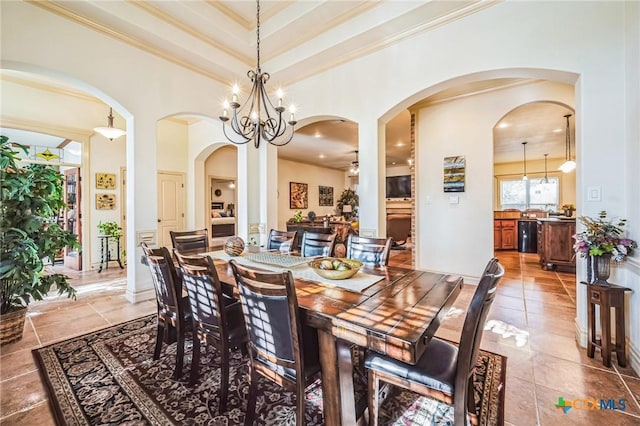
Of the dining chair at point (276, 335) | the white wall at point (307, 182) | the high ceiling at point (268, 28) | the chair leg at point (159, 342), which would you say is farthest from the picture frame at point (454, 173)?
the white wall at point (307, 182)

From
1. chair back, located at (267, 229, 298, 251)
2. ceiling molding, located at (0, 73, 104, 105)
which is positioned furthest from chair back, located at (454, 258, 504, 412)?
ceiling molding, located at (0, 73, 104, 105)

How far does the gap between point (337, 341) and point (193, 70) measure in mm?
4293

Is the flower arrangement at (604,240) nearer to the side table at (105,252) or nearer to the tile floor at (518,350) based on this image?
the tile floor at (518,350)

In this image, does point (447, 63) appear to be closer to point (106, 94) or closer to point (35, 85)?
point (106, 94)

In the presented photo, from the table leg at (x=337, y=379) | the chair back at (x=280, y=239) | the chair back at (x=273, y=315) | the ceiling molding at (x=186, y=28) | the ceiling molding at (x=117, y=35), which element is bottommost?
the table leg at (x=337, y=379)

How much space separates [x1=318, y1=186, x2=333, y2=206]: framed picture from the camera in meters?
10.9

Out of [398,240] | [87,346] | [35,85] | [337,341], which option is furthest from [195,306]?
[398,240]

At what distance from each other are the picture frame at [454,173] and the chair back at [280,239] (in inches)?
108

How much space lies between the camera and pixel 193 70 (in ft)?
13.0

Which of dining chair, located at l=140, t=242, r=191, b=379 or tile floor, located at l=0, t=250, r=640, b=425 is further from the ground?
dining chair, located at l=140, t=242, r=191, b=379

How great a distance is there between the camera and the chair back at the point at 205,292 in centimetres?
160

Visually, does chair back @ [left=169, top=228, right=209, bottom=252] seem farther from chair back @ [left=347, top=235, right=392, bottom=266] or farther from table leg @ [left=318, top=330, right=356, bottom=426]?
table leg @ [left=318, top=330, right=356, bottom=426]

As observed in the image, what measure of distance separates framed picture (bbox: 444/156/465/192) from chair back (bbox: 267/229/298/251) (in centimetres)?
273

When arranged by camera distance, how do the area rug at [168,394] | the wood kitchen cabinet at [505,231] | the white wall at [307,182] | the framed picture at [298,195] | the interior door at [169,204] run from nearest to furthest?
the area rug at [168,394], the interior door at [169,204], the wood kitchen cabinet at [505,231], the white wall at [307,182], the framed picture at [298,195]
